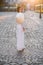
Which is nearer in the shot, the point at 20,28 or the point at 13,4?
the point at 20,28

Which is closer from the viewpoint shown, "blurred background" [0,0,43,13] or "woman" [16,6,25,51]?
"woman" [16,6,25,51]

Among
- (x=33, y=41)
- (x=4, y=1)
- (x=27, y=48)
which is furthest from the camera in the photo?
(x=4, y=1)

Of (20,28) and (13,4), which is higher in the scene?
(20,28)

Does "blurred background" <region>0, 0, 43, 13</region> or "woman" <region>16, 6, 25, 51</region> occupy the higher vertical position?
A: "woman" <region>16, 6, 25, 51</region>

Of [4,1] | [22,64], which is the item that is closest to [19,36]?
[22,64]

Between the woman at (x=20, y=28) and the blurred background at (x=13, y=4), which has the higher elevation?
the woman at (x=20, y=28)

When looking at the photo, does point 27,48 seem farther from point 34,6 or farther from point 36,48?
point 34,6

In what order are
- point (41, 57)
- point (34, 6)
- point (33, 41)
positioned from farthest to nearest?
point (34, 6) < point (33, 41) < point (41, 57)

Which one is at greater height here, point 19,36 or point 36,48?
point 19,36

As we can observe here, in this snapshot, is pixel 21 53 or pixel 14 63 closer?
pixel 14 63

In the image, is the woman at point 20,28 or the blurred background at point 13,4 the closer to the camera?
the woman at point 20,28

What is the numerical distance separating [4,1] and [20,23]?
2211 cm

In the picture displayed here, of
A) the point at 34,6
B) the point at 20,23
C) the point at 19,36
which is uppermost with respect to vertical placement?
the point at 20,23

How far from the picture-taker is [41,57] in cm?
639
